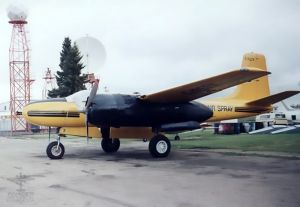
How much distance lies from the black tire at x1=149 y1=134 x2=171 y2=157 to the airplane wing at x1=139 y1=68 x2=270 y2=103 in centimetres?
141

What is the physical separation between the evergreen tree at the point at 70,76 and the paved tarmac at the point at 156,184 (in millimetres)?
32403

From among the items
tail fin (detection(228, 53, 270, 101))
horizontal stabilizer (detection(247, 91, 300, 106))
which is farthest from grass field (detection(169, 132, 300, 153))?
tail fin (detection(228, 53, 270, 101))

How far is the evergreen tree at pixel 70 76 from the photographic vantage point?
43319 millimetres

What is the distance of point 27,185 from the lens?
799cm

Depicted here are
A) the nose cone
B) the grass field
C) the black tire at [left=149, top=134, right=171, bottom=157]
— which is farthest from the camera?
the grass field

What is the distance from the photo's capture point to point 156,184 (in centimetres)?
782

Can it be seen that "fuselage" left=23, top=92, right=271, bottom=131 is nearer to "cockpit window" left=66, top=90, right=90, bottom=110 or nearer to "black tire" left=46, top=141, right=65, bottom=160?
"cockpit window" left=66, top=90, right=90, bottom=110

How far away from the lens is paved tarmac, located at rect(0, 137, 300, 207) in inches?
244

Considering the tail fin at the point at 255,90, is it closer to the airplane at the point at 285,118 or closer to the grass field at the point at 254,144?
the grass field at the point at 254,144

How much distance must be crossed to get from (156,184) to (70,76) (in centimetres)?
3759

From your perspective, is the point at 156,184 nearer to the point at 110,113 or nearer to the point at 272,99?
the point at 110,113

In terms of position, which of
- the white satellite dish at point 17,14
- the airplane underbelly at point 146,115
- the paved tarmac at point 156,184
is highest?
the white satellite dish at point 17,14

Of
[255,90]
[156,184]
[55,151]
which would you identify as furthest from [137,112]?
[255,90]

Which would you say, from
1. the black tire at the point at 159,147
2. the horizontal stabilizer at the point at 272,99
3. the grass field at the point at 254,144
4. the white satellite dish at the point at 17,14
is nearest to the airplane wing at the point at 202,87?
the black tire at the point at 159,147
